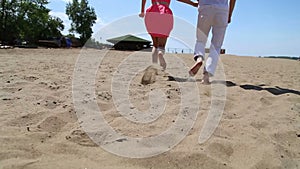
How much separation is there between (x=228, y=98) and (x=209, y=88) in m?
0.36

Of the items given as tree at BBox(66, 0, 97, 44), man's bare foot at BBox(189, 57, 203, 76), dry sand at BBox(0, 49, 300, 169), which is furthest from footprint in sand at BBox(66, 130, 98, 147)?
tree at BBox(66, 0, 97, 44)

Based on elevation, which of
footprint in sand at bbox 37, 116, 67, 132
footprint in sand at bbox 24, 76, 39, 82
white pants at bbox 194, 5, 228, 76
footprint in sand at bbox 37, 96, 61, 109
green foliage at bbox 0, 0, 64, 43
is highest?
green foliage at bbox 0, 0, 64, 43

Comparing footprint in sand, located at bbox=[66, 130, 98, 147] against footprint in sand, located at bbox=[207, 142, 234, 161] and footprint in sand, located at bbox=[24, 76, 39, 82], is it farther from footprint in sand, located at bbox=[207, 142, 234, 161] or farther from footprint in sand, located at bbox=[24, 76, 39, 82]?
footprint in sand, located at bbox=[24, 76, 39, 82]

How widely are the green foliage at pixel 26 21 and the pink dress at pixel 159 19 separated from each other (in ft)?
95.5

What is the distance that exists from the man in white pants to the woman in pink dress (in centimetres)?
67

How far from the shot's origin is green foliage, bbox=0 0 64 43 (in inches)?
1214

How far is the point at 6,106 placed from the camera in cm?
201

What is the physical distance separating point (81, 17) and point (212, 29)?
48151mm

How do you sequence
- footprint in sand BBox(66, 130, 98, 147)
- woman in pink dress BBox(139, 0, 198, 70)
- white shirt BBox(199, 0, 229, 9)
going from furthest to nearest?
woman in pink dress BBox(139, 0, 198, 70) → white shirt BBox(199, 0, 229, 9) → footprint in sand BBox(66, 130, 98, 147)

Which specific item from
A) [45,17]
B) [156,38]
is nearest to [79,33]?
[45,17]

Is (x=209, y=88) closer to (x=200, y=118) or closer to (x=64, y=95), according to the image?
(x=200, y=118)

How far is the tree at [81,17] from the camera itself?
4759cm

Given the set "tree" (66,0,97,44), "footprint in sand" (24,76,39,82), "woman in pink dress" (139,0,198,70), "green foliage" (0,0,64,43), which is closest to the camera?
"footprint in sand" (24,76,39,82)

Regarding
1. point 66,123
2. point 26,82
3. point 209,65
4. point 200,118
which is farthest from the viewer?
point 209,65
